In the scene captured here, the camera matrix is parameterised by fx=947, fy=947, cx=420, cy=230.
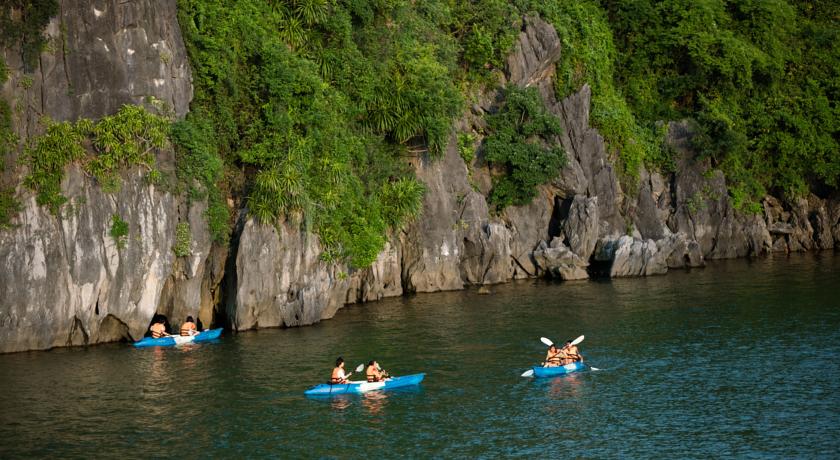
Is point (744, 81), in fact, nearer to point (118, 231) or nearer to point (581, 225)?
point (581, 225)

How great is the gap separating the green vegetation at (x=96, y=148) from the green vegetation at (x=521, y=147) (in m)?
25.3

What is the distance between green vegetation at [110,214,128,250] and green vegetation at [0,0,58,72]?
22.7 feet

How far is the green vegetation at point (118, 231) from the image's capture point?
38812mm

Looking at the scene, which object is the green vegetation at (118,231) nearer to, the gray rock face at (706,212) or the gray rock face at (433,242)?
the gray rock face at (433,242)

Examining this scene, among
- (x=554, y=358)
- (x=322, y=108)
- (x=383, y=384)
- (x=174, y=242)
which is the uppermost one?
(x=322, y=108)

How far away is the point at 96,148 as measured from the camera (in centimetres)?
3912

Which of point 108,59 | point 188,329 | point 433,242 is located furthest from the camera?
point 433,242

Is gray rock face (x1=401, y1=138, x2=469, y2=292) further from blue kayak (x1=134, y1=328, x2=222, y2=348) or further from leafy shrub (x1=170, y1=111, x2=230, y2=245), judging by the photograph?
blue kayak (x1=134, y1=328, x2=222, y2=348)

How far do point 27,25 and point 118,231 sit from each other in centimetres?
898

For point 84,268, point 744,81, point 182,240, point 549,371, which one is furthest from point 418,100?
point 744,81

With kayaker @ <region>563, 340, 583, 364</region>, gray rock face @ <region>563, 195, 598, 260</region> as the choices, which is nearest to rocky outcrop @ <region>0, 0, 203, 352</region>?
kayaker @ <region>563, 340, 583, 364</region>

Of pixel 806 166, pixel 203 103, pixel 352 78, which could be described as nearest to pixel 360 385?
pixel 203 103

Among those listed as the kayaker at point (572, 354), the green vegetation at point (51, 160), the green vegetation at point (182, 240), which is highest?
the green vegetation at point (51, 160)

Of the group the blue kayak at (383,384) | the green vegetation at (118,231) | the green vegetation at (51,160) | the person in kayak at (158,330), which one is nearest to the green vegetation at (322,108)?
the green vegetation at (118,231)
